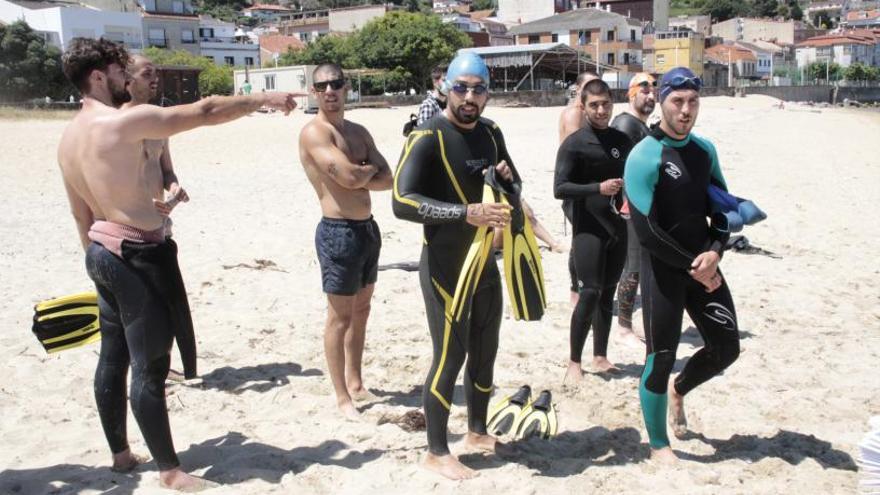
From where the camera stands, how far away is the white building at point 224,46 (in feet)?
239

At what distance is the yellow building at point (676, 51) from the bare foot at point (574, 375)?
8012cm

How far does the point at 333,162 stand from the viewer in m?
4.58

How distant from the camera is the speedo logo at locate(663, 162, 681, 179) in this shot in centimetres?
388

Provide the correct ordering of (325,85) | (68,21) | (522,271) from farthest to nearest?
(68,21), (325,85), (522,271)

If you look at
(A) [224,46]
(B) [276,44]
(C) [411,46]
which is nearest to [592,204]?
(C) [411,46]

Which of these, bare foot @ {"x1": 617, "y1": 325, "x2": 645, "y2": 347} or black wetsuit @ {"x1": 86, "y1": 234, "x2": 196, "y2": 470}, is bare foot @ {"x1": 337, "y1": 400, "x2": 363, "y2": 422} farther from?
bare foot @ {"x1": 617, "y1": 325, "x2": 645, "y2": 347}

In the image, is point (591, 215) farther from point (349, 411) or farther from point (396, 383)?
point (349, 411)

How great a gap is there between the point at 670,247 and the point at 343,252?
1923mm

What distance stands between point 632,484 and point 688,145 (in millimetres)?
1763

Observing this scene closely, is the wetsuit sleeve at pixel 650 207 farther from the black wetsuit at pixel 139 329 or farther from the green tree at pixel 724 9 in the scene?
the green tree at pixel 724 9

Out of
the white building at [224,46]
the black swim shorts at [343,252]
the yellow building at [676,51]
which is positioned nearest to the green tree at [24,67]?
the white building at [224,46]

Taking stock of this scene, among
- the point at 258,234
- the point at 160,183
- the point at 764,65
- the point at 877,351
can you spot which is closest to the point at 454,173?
the point at 160,183

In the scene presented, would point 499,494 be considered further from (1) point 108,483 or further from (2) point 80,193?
(2) point 80,193

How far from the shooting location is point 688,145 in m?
3.97
